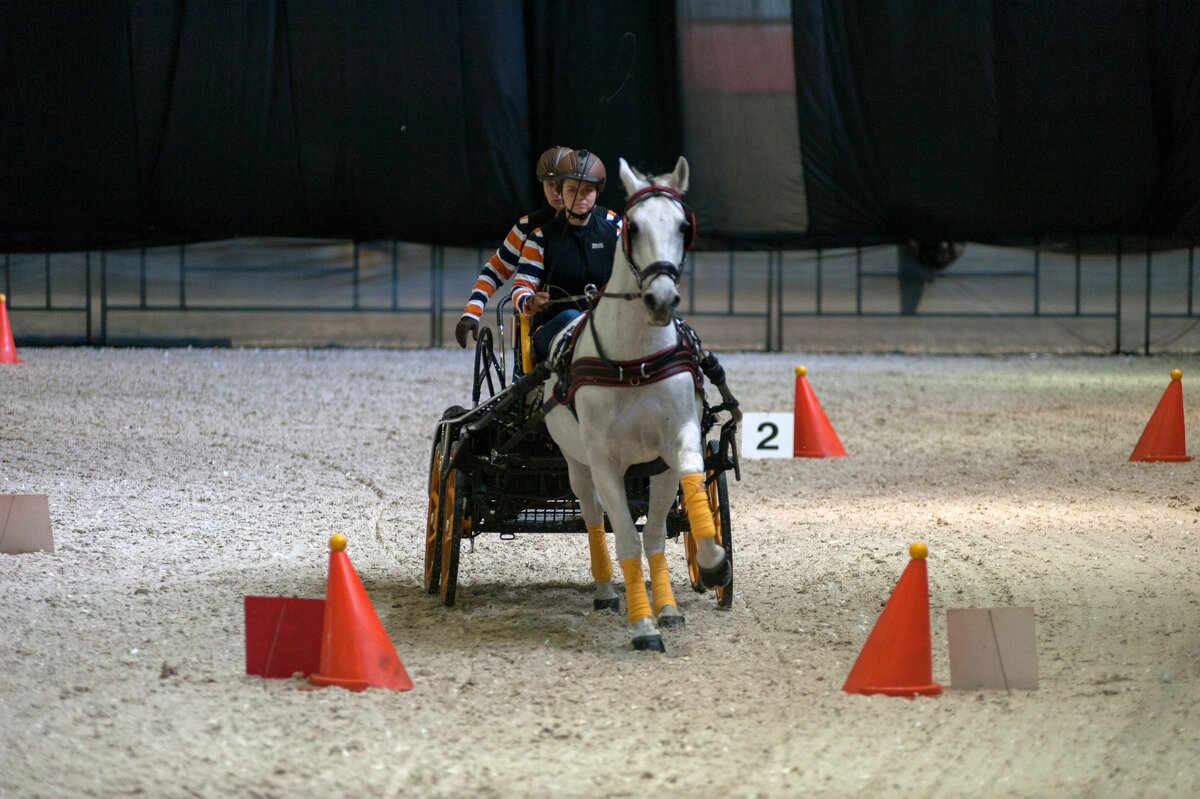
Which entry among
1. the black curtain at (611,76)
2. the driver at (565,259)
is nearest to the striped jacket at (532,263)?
the driver at (565,259)

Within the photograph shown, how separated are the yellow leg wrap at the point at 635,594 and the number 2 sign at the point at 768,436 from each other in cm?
414

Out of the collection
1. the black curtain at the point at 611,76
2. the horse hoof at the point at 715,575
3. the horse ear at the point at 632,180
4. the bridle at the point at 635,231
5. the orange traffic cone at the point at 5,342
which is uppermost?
the black curtain at the point at 611,76

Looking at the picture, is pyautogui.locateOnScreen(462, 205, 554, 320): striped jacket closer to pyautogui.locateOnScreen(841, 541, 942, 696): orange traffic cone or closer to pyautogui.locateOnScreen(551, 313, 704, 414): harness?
pyautogui.locateOnScreen(551, 313, 704, 414): harness

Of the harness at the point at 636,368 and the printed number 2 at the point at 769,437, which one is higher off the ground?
the harness at the point at 636,368

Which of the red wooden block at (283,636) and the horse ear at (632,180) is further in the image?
the horse ear at (632,180)

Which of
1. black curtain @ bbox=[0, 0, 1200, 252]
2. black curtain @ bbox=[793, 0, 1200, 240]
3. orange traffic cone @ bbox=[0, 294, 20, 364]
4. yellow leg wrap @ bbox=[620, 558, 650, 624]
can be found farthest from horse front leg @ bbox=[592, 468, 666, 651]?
black curtain @ bbox=[793, 0, 1200, 240]

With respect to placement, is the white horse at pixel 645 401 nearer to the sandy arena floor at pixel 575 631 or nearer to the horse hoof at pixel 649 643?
the horse hoof at pixel 649 643

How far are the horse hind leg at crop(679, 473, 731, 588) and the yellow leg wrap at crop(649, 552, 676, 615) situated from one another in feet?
1.31

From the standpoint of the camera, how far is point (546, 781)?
3.67 metres

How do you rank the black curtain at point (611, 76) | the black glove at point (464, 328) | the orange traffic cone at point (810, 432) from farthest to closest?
the black curtain at point (611, 76) < the orange traffic cone at point (810, 432) < the black glove at point (464, 328)

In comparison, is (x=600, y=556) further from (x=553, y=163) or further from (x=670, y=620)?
(x=553, y=163)

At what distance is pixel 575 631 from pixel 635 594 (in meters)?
0.40

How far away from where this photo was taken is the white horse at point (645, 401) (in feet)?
15.5

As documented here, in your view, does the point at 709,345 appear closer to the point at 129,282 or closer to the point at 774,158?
the point at 774,158
